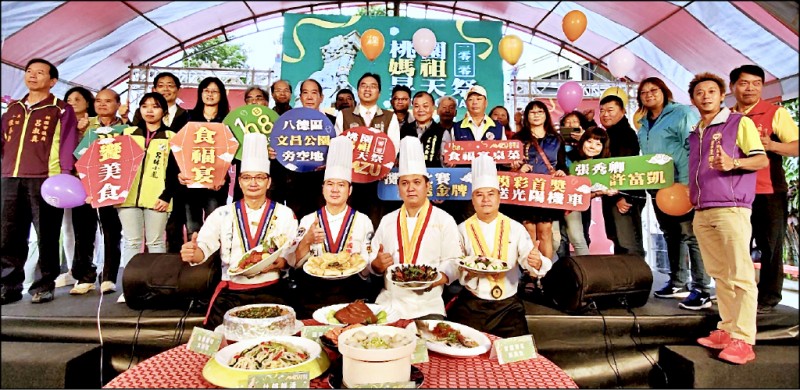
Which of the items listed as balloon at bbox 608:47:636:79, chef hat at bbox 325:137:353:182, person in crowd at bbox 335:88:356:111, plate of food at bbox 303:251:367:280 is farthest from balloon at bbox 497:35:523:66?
plate of food at bbox 303:251:367:280

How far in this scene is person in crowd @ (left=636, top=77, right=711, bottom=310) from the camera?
3816 millimetres

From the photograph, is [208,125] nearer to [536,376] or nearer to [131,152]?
[131,152]

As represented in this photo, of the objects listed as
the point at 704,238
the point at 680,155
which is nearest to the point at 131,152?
the point at 704,238

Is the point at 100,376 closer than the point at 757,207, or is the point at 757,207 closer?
the point at 100,376

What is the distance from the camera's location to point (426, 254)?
3.17 m

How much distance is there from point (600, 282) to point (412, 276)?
5.73 ft

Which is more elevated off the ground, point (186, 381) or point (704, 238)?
point (704, 238)

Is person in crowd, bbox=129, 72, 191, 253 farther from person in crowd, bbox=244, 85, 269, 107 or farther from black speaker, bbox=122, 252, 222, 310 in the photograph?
black speaker, bbox=122, 252, 222, 310

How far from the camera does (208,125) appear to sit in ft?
12.2

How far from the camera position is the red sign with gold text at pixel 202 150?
365 centimetres

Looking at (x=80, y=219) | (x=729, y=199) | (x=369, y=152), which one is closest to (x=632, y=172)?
(x=729, y=199)

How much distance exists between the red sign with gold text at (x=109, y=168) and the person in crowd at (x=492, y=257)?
2647 millimetres

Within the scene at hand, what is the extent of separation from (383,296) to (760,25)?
Result: 2463 millimetres

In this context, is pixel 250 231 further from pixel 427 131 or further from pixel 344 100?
pixel 344 100
